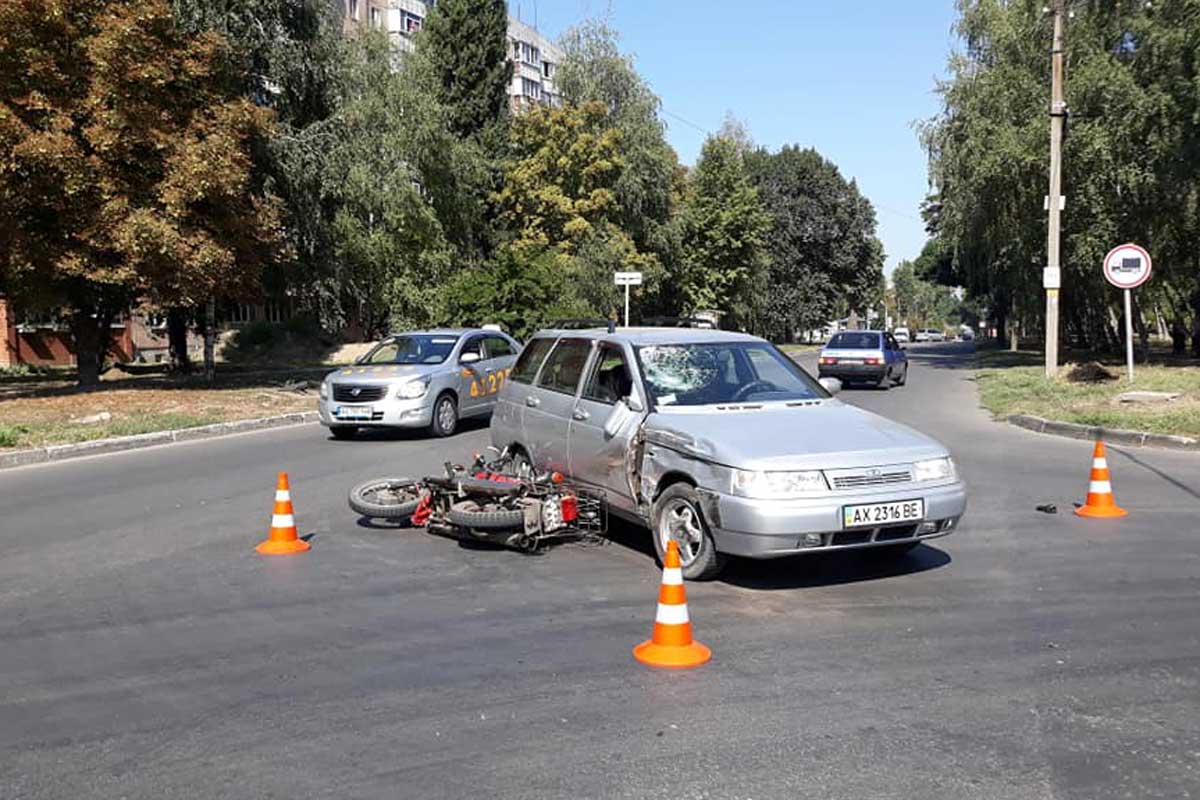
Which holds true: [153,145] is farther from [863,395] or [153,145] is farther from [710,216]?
[710,216]

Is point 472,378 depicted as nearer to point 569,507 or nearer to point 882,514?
point 569,507

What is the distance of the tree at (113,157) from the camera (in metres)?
18.6

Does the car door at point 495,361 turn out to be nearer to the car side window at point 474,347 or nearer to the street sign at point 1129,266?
the car side window at point 474,347

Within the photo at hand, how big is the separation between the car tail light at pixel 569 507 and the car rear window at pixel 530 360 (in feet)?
5.94

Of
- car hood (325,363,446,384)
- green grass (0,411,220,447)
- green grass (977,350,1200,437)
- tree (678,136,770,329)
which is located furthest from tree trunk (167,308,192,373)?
tree (678,136,770,329)

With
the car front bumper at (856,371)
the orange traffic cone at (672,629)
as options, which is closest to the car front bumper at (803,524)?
the orange traffic cone at (672,629)

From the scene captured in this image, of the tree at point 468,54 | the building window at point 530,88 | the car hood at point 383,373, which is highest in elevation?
the building window at point 530,88

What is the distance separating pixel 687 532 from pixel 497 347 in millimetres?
10607

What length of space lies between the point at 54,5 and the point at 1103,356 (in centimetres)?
3497

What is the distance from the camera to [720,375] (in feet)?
24.8

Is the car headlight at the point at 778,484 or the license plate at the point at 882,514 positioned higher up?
the car headlight at the point at 778,484

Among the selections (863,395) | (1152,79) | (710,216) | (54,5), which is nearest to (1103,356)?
(1152,79)

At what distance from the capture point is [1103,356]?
37656 millimetres

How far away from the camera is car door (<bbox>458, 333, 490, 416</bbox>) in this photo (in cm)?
1549
